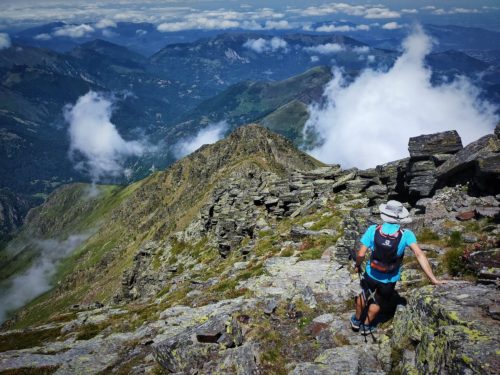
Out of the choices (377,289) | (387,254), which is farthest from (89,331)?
(387,254)

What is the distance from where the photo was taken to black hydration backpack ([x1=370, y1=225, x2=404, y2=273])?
52.8 feet

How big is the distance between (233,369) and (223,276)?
2598 centimetres

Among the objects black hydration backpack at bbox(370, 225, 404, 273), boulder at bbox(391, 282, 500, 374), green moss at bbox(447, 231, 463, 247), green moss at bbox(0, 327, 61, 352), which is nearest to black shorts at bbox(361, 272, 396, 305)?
black hydration backpack at bbox(370, 225, 404, 273)

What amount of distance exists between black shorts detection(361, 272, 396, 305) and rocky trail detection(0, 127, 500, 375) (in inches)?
36.3

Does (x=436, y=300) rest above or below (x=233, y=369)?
above

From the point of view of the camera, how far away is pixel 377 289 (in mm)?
17094

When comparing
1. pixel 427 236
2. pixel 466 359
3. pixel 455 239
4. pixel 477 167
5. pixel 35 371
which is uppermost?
pixel 466 359

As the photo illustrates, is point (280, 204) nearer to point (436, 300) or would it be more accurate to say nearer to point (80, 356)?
point (80, 356)

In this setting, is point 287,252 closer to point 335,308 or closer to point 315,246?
point 315,246

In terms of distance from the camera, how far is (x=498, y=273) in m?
16.0

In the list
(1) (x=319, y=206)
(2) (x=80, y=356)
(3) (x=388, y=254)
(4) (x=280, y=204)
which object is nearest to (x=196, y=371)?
(3) (x=388, y=254)

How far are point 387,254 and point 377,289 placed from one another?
74.7 inches

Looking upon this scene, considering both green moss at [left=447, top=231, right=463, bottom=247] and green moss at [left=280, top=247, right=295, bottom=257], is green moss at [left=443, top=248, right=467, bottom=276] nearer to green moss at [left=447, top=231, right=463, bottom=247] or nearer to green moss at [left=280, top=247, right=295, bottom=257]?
green moss at [left=447, top=231, right=463, bottom=247]

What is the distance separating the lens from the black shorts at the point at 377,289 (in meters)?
16.9
